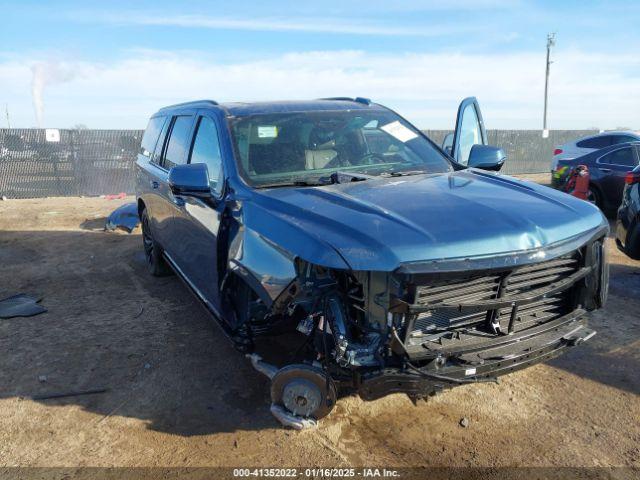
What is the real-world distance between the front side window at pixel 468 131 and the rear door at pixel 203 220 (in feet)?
8.40

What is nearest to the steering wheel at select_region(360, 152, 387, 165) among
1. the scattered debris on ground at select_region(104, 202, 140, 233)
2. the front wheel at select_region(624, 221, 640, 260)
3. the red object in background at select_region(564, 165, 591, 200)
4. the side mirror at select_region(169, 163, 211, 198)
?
the side mirror at select_region(169, 163, 211, 198)

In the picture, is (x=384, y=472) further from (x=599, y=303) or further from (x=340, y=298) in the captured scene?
(x=599, y=303)

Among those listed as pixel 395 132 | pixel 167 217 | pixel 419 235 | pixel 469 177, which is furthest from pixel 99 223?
pixel 419 235

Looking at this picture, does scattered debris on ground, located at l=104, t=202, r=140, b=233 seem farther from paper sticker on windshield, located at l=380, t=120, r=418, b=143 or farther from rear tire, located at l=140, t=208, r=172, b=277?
paper sticker on windshield, located at l=380, t=120, r=418, b=143

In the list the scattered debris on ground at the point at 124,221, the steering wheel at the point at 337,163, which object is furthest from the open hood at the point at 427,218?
the scattered debris on ground at the point at 124,221

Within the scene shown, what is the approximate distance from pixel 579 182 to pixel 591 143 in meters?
2.40

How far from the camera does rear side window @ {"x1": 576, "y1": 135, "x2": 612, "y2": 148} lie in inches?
464

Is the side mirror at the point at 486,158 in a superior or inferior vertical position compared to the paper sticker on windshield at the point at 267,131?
inferior

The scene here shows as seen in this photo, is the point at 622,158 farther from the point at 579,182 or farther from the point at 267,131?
the point at 267,131

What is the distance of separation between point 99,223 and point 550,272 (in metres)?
9.36

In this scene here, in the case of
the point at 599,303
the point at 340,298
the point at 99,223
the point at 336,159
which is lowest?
the point at 99,223

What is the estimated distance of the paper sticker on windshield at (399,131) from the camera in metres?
4.41

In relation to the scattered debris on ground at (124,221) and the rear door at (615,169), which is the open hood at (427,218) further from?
the rear door at (615,169)

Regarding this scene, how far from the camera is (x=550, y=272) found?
9.61 feet
